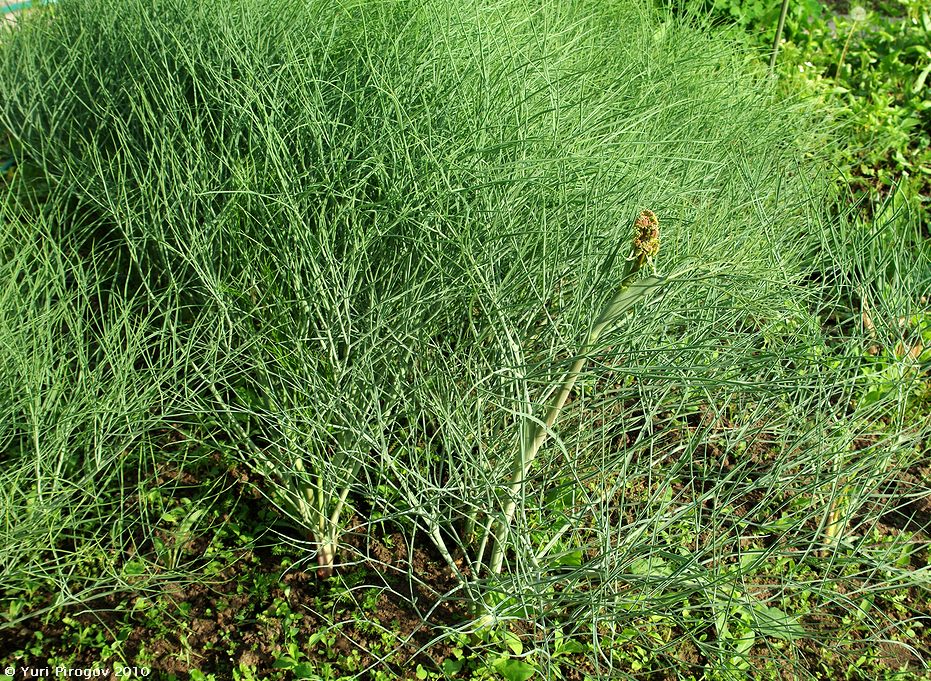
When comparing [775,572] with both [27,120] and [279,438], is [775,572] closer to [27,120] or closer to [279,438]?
[279,438]

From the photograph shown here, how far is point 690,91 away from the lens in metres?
2.89

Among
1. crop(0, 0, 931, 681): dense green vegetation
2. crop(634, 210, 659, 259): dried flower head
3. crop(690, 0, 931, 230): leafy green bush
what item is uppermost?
crop(690, 0, 931, 230): leafy green bush

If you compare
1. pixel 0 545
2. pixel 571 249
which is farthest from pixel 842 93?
pixel 0 545

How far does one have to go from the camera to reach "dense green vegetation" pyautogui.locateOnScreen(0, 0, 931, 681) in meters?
1.64

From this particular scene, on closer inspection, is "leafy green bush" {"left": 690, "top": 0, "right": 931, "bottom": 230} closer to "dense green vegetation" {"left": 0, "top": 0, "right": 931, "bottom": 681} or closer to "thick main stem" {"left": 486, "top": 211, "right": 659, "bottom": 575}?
"dense green vegetation" {"left": 0, "top": 0, "right": 931, "bottom": 681}

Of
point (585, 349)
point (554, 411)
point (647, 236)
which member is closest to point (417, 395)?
point (554, 411)

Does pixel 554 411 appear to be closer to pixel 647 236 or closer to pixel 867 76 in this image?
pixel 647 236

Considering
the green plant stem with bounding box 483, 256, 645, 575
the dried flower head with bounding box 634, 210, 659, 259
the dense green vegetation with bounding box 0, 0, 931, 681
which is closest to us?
the dried flower head with bounding box 634, 210, 659, 259

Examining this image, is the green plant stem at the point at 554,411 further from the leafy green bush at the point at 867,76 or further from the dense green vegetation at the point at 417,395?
the leafy green bush at the point at 867,76

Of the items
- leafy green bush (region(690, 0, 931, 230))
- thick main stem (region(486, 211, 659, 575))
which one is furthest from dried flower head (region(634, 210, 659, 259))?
leafy green bush (region(690, 0, 931, 230))

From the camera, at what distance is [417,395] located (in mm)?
1732

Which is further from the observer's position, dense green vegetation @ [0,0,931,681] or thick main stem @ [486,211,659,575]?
dense green vegetation @ [0,0,931,681]

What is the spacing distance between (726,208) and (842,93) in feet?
6.81

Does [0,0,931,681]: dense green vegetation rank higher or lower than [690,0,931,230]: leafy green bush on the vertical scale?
lower
